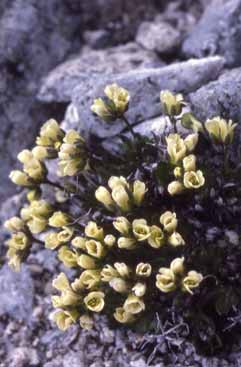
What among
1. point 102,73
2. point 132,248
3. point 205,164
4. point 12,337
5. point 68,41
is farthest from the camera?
point 68,41

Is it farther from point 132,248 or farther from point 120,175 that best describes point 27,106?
point 132,248

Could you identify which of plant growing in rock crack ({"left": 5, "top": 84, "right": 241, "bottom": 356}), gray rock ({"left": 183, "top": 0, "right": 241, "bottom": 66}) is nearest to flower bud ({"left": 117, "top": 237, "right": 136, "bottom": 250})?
plant growing in rock crack ({"left": 5, "top": 84, "right": 241, "bottom": 356})

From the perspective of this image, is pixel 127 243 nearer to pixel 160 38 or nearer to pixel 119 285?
pixel 119 285

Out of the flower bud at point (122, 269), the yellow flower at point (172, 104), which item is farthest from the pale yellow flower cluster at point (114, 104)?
the flower bud at point (122, 269)

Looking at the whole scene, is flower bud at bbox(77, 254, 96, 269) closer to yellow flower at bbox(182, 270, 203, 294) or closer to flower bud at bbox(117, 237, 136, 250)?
flower bud at bbox(117, 237, 136, 250)

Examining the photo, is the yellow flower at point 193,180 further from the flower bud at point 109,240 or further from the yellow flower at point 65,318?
the yellow flower at point 65,318

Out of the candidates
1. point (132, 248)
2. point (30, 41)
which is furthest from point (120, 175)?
point (30, 41)
